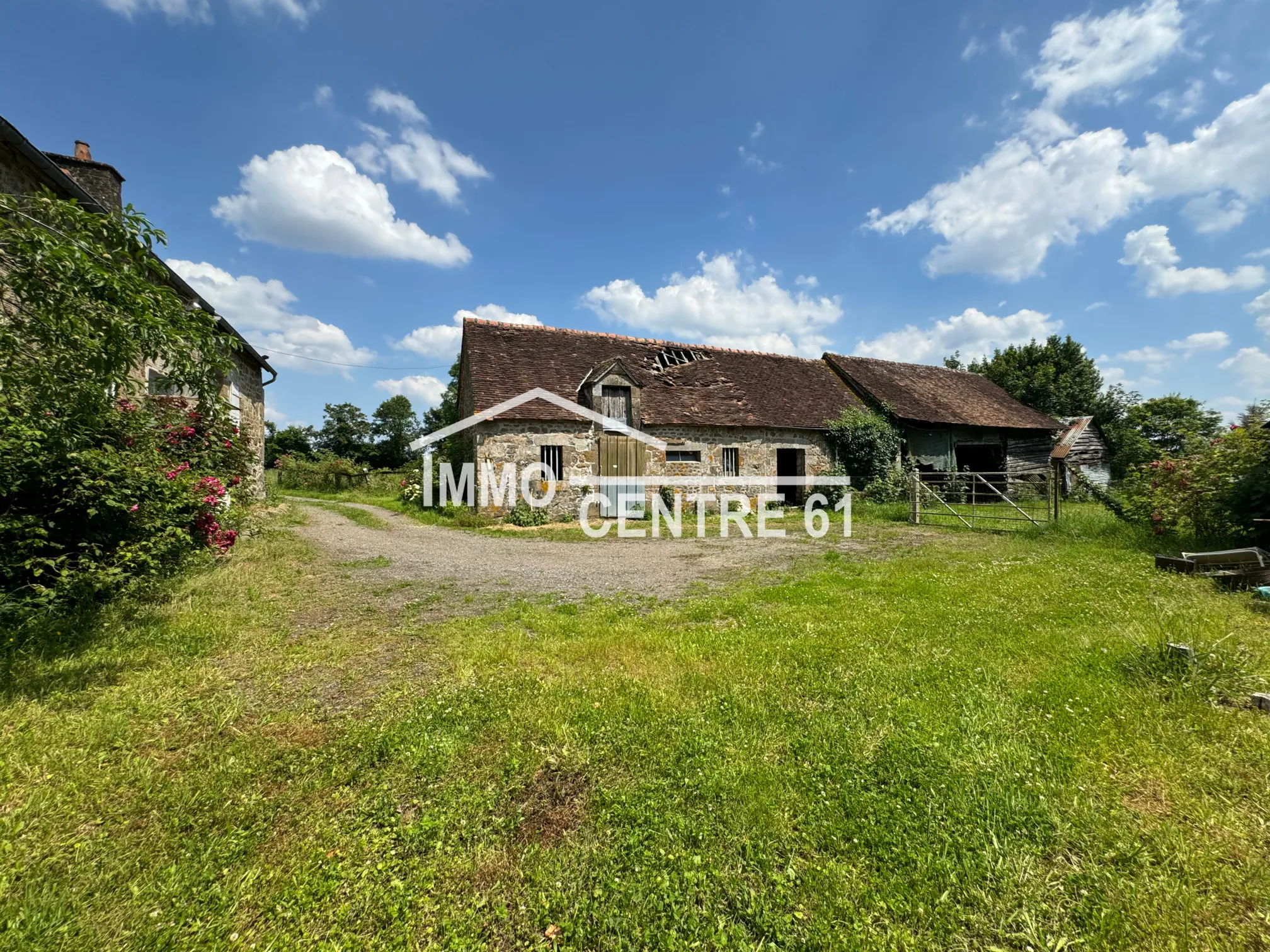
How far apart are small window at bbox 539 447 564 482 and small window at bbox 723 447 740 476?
17.6ft

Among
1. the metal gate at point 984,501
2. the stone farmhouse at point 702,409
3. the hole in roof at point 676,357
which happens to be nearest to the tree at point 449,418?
the stone farmhouse at point 702,409

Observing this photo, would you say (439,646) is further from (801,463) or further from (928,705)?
(801,463)

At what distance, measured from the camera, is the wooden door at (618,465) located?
1442cm

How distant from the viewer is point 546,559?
891cm

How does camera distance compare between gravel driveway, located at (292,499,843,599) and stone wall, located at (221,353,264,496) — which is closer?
gravel driveway, located at (292,499,843,599)

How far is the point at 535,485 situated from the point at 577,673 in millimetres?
10404

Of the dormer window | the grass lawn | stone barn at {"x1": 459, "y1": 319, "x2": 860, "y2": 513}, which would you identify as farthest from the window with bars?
the grass lawn

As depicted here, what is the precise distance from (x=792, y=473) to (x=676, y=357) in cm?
603

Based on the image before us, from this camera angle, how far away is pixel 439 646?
4.47 metres

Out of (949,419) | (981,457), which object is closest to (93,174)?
(949,419)

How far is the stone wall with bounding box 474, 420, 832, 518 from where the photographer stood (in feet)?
44.7

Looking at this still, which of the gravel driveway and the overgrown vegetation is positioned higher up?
the overgrown vegetation

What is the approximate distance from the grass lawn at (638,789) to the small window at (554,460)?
9.54m

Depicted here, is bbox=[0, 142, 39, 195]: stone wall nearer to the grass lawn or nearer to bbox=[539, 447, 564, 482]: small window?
the grass lawn
